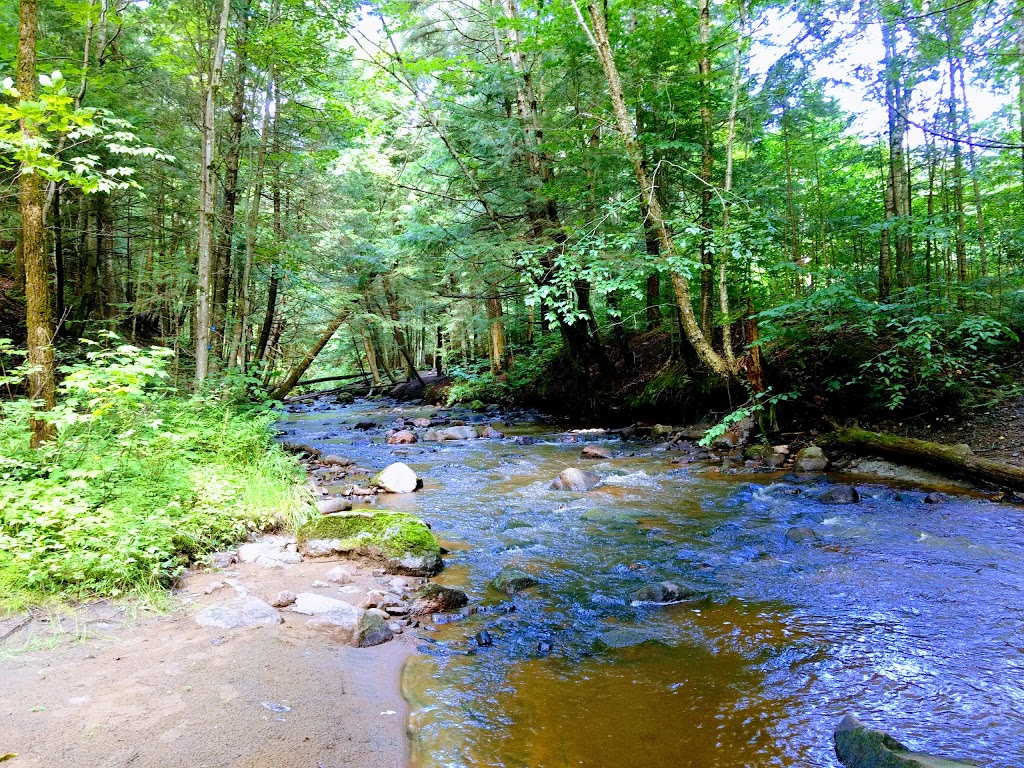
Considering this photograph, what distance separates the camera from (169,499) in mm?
5301

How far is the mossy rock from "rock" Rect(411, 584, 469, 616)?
0.71 metres

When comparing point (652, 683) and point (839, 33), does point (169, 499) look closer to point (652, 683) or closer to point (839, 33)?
point (652, 683)

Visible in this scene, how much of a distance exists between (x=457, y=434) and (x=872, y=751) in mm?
12675

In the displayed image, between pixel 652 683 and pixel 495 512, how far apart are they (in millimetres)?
4411

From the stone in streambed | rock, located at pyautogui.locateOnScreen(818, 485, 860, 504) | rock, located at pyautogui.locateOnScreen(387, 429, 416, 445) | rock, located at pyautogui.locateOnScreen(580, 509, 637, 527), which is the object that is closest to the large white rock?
the stone in streambed

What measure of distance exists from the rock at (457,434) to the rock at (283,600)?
33.1 ft

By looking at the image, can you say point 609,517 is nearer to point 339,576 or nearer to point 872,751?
point 339,576

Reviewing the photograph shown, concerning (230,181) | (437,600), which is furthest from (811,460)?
(230,181)

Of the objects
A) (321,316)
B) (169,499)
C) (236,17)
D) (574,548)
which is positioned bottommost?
(574,548)

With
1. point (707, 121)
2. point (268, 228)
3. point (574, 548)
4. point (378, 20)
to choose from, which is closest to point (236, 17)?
point (378, 20)

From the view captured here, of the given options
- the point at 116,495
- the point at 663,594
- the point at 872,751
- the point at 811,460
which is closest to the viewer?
the point at 872,751

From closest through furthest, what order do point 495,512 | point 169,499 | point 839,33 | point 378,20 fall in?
point 169,499 → point 495,512 → point 839,33 → point 378,20

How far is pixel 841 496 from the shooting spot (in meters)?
7.57

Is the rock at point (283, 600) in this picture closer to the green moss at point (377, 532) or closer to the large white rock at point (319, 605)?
the large white rock at point (319, 605)
